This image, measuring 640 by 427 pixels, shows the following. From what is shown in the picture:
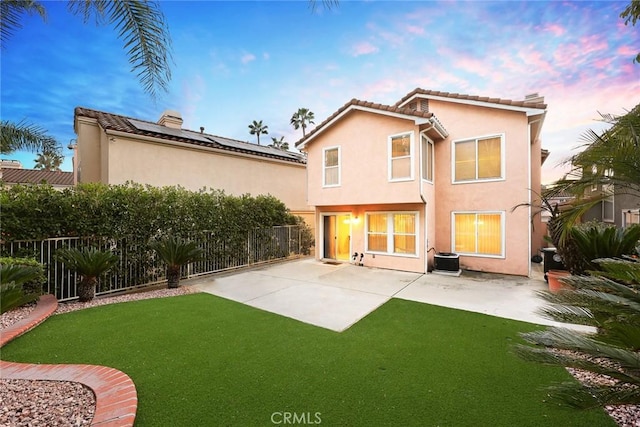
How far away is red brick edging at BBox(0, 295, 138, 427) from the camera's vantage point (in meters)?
2.83

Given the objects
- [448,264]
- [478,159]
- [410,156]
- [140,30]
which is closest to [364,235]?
[448,264]

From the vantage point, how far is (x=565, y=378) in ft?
12.4

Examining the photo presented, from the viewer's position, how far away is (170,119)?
1587 centimetres

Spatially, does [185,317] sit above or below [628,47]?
below

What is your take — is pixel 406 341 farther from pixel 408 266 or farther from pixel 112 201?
pixel 112 201

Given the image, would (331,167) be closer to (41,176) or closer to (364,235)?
(364,235)

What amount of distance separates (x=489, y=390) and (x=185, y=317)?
586 cm

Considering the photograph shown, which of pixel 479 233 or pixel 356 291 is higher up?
pixel 479 233

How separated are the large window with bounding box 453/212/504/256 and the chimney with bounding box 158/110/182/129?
1601cm

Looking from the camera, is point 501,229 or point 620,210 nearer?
point 501,229

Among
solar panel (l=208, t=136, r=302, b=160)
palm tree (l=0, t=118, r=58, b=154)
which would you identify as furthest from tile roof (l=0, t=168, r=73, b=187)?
palm tree (l=0, t=118, r=58, b=154)

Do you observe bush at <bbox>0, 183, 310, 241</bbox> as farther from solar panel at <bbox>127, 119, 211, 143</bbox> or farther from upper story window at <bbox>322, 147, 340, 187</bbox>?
solar panel at <bbox>127, 119, 211, 143</bbox>

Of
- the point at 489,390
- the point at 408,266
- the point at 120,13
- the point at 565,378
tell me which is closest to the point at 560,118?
the point at 408,266

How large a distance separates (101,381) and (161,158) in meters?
11.6
